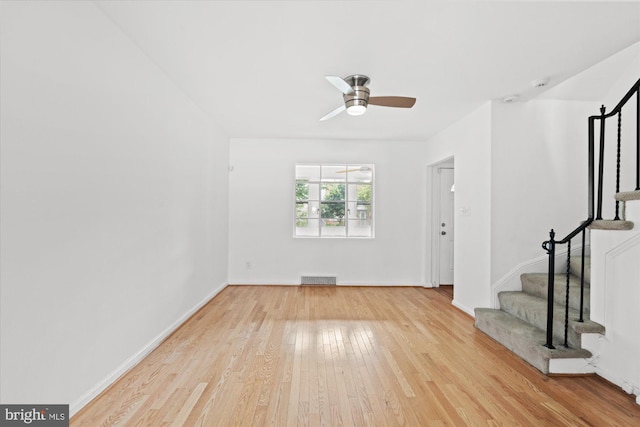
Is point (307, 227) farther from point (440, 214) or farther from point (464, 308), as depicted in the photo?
point (464, 308)

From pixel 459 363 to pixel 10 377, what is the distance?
3.00 meters

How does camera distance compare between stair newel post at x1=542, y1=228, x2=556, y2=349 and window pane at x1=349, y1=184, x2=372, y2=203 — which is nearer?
stair newel post at x1=542, y1=228, x2=556, y2=349

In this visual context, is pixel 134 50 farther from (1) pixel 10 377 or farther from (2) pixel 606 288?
(2) pixel 606 288

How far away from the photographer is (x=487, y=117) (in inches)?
144

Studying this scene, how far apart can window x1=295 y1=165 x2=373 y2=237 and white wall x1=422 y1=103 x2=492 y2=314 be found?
1604mm

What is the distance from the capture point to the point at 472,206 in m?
3.97

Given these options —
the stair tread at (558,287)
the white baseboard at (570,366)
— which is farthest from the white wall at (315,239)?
the white baseboard at (570,366)

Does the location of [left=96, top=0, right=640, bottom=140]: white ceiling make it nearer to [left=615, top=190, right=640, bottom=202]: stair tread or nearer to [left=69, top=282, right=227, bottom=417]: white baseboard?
[left=615, top=190, right=640, bottom=202]: stair tread

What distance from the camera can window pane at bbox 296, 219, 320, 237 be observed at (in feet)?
18.3

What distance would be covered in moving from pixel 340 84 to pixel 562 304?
305 centimetres

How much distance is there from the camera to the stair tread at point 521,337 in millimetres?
2451

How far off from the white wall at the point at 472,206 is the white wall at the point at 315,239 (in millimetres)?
1155

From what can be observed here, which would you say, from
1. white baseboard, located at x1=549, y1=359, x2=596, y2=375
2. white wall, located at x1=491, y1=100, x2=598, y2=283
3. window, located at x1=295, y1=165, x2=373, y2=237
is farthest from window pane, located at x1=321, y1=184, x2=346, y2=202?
white baseboard, located at x1=549, y1=359, x2=596, y2=375

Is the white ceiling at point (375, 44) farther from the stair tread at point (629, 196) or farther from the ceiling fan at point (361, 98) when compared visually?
the stair tread at point (629, 196)
